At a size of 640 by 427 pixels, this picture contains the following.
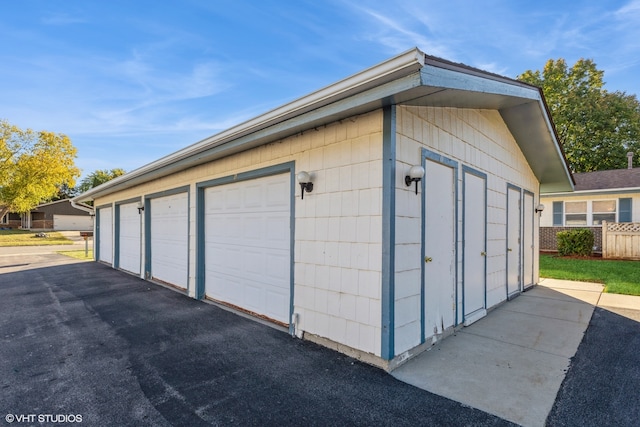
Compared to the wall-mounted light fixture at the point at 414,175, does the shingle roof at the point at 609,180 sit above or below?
above

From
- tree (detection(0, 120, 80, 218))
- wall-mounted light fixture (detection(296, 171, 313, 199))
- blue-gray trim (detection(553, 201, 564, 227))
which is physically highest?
tree (detection(0, 120, 80, 218))

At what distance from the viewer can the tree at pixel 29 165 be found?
90.1 ft

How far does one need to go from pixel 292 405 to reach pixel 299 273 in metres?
1.74

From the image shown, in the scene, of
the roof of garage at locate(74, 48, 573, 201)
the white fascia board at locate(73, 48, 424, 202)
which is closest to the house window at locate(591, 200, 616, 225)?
the roof of garage at locate(74, 48, 573, 201)

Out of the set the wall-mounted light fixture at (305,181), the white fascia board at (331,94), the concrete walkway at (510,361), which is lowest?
the concrete walkway at (510,361)

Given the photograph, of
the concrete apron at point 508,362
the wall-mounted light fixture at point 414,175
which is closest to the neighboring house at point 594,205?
the concrete apron at point 508,362

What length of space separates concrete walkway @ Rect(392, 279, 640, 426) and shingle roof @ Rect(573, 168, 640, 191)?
920 cm

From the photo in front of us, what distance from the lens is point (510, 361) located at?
338 centimetres

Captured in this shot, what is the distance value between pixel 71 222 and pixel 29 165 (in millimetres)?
12069

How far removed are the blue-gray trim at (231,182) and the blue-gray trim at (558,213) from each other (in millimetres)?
13977

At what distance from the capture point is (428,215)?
3.78 metres

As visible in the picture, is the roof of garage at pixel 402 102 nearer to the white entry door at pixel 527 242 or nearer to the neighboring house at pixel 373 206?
the neighboring house at pixel 373 206

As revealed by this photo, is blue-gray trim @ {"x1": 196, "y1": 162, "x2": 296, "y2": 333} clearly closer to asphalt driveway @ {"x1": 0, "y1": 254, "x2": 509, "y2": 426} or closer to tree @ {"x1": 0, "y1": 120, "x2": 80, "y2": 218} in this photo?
asphalt driveway @ {"x1": 0, "y1": 254, "x2": 509, "y2": 426}

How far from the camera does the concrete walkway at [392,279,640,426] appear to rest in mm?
2623
